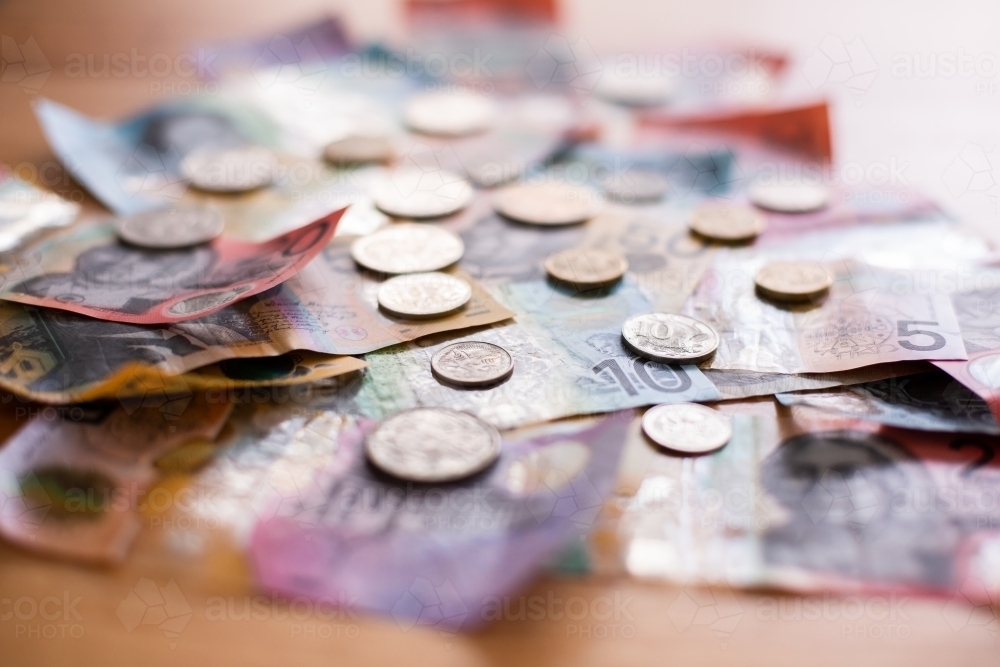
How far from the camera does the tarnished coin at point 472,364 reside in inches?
30.1

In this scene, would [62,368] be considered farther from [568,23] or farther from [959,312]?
[568,23]

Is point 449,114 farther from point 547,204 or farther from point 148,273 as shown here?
point 148,273

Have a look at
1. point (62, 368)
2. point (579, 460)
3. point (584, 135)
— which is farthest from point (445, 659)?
point (584, 135)

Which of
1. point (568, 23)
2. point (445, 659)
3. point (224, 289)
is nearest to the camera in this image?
point (445, 659)

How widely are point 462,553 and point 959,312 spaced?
23.0 inches

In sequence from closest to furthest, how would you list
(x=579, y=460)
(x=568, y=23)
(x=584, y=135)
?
(x=579, y=460) < (x=584, y=135) < (x=568, y=23)

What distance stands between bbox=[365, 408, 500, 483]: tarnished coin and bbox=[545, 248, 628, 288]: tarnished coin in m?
0.27

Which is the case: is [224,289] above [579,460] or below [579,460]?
above

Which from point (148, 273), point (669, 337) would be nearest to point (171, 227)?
point (148, 273)

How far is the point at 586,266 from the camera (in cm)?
96

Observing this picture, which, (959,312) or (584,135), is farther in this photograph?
(584,135)

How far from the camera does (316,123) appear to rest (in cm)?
133

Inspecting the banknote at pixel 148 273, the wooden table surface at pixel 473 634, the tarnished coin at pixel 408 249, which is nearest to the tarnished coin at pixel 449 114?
the tarnished coin at pixel 408 249

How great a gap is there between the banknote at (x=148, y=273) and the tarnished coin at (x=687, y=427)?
1.18ft
